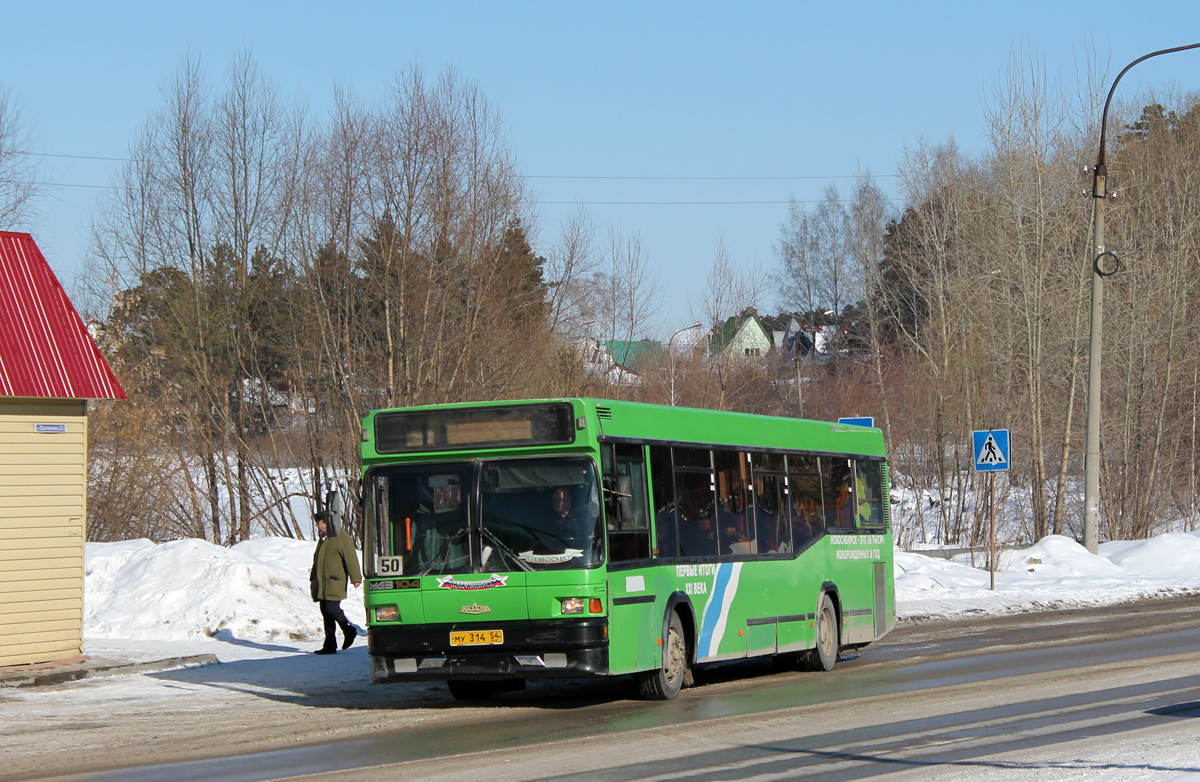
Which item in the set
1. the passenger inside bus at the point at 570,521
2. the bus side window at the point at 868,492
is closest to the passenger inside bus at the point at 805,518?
the bus side window at the point at 868,492

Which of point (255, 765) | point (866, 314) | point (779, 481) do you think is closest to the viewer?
point (255, 765)

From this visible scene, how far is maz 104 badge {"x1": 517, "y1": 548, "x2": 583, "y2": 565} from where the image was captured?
11.4 m

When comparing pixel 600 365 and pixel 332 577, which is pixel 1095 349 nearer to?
pixel 600 365

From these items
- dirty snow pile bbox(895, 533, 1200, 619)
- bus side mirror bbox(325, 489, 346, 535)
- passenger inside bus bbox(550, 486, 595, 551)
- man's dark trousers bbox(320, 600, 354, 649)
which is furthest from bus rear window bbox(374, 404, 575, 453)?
dirty snow pile bbox(895, 533, 1200, 619)

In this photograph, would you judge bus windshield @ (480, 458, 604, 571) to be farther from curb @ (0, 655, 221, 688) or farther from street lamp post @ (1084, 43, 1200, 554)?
street lamp post @ (1084, 43, 1200, 554)

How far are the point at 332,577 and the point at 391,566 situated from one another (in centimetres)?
523

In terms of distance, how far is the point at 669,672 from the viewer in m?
12.5

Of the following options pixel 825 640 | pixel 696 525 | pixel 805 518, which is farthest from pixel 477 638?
pixel 825 640

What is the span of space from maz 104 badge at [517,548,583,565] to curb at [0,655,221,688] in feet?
20.3

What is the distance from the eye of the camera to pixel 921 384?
5200 centimetres

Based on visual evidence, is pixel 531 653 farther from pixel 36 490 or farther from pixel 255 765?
pixel 36 490

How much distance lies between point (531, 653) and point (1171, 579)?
20.9m

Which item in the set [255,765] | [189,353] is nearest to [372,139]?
[189,353]

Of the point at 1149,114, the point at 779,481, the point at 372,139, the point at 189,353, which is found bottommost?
the point at 779,481
